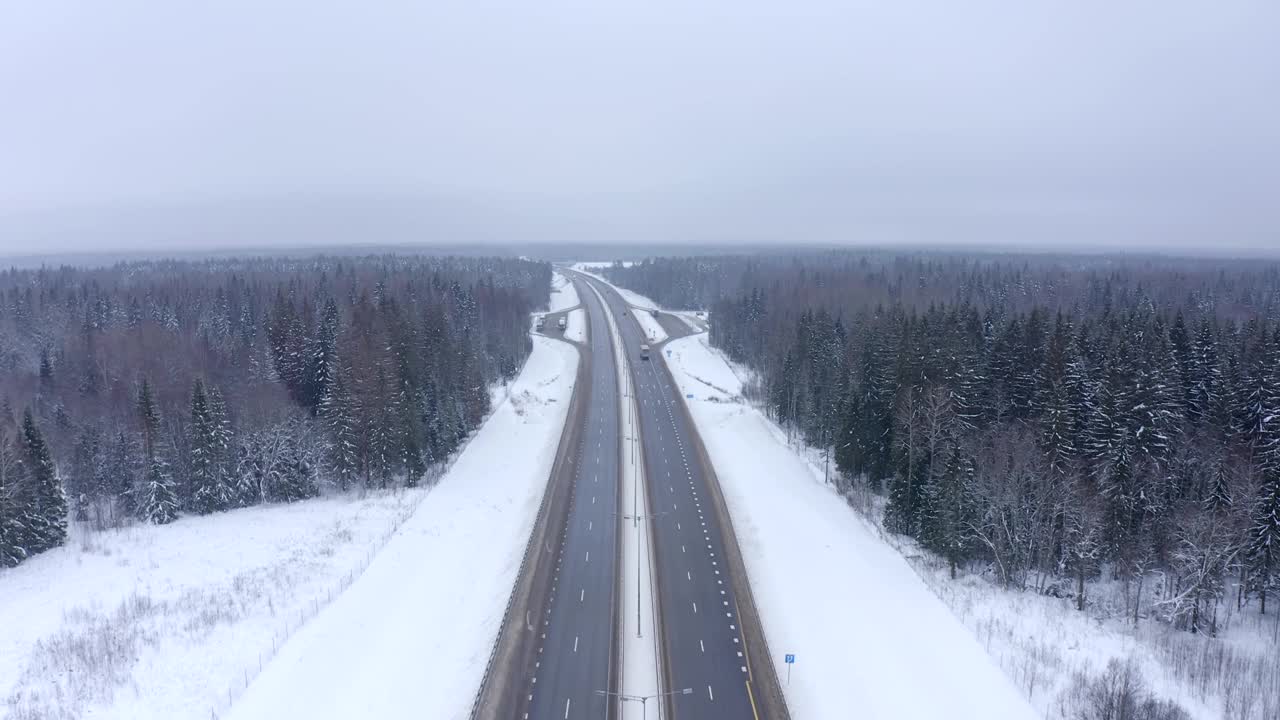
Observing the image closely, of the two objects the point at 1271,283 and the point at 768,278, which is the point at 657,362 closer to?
the point at 768,278

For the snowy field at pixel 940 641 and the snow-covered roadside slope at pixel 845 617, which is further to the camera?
the snowy field at pixel 940 641

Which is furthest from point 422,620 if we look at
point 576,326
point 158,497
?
point 576,326

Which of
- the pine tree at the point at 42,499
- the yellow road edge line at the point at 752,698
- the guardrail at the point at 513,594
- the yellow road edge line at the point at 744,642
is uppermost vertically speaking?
the pine tree at the point at 42,499

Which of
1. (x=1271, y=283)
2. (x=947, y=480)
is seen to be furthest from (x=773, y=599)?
(x=1271, y=283)

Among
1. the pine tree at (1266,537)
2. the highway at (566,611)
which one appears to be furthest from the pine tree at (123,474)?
the pine tree at (1266,537)

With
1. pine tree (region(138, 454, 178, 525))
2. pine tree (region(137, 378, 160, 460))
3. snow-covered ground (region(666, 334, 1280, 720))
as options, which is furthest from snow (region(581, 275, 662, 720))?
pine tree (region(137, 378, 160, 460))

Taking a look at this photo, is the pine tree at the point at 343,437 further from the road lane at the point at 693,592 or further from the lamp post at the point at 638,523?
the road lane at the point at 693,592
